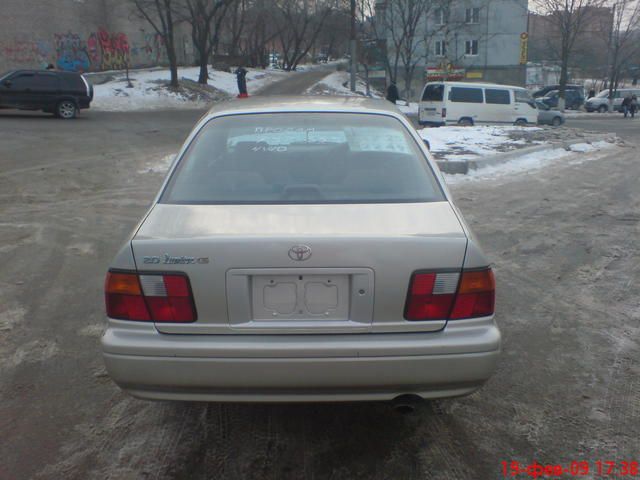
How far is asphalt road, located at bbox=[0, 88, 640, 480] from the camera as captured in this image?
285 centimetres

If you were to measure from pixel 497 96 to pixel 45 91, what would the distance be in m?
16.7

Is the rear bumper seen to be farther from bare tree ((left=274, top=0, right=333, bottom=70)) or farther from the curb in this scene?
bare tree ((left=274, top=0, right=333, bottom=70))

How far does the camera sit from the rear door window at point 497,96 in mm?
22922

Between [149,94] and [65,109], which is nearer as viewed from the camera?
[65,109]

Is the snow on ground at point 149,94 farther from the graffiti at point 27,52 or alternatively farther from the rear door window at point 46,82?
the rear door window at point 46,82

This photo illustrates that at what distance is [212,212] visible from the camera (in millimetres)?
2830

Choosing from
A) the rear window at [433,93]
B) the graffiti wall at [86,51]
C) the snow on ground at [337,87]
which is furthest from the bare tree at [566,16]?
the graffiti wall at [86,51]

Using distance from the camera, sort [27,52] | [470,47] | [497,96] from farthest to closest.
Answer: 1. [470,47]
2. [27,52]
3. [497,96]

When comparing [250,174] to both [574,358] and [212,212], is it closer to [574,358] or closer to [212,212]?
[212,212]

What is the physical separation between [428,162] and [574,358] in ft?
5.63

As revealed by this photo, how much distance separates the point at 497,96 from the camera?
23.0 meters

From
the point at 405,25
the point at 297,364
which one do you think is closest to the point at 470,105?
the point at 405,25

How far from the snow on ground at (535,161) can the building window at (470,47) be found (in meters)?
31.2

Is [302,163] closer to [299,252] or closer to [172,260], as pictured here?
[299,252]
